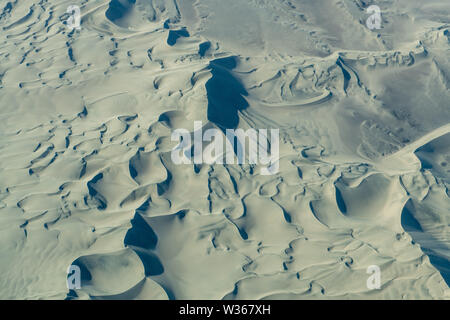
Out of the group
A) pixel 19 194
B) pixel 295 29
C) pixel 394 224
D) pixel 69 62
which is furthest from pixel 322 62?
pixel 19 194

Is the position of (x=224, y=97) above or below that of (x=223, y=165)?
above

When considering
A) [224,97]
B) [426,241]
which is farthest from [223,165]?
[426,241]

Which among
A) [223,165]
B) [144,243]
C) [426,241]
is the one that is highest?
[144,243]

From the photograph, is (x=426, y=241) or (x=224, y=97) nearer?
(x=426, y=241)

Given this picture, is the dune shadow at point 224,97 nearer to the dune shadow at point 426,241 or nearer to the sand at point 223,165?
the sand at point 223,165

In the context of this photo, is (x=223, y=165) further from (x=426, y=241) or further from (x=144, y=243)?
(x=426, y=241)

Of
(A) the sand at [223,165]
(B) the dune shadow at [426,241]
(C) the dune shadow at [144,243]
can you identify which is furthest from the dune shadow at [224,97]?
(B) the dune shadow at [426,241]

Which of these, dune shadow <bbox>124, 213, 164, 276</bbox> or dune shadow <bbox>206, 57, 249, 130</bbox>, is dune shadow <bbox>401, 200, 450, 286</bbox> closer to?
dune shadow <bbox>206, 57, 249, 130</bbox>

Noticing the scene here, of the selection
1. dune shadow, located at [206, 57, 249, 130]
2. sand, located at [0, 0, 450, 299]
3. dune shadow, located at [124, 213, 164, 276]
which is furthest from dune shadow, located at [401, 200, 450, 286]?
dune shadow, located at [124, 213, 164, 276]

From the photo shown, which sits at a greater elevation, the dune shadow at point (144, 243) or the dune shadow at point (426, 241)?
the dune shadow at point (144, 243)

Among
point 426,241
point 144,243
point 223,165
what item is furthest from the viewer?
point 223,165
